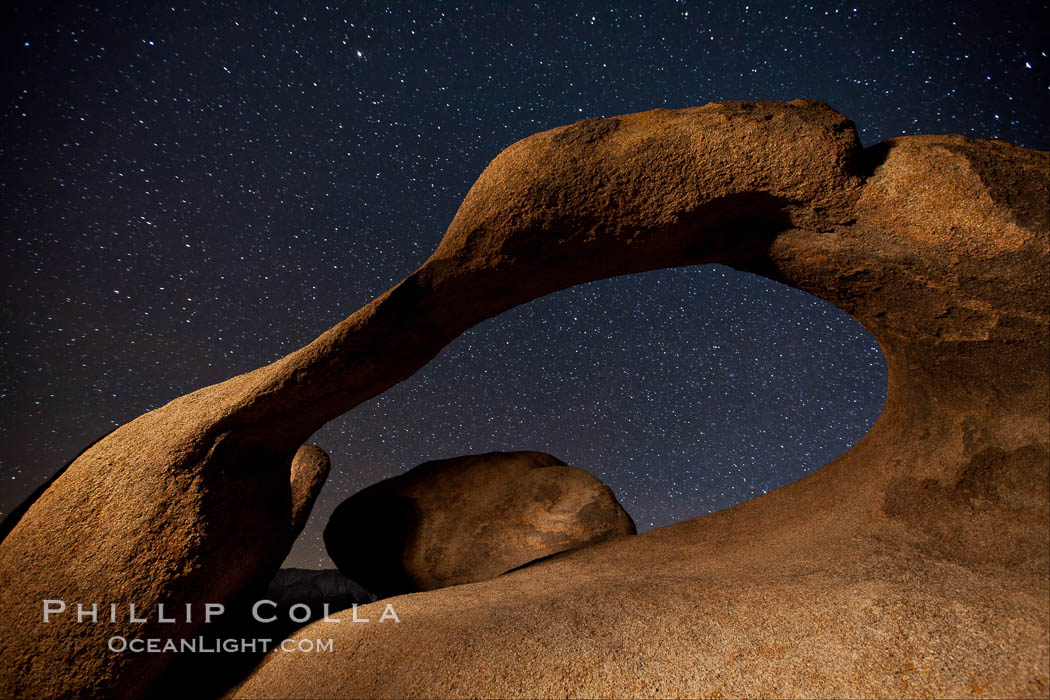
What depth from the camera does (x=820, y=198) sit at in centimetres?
185

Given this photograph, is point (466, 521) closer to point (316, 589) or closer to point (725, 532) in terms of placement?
point (725, 532)

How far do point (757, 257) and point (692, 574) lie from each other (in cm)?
137

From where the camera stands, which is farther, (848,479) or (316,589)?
(316,589)

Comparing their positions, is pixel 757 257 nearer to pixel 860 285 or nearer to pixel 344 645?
pixel 860 285

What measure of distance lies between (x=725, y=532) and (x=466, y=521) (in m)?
1.71

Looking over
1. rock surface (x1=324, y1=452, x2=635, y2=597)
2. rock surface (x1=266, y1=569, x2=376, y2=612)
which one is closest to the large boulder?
rock surface (x1=324, y1=452, x2=635, y2=597)

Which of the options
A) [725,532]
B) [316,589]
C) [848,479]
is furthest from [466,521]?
[316,589]

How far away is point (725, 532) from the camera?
2.60 metres

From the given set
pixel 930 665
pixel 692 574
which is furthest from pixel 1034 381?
pixel 692 574

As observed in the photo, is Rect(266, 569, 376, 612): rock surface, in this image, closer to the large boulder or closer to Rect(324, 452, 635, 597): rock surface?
Rect(324, 452, 635, 597): rock surface

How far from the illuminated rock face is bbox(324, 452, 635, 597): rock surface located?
768 millimetres

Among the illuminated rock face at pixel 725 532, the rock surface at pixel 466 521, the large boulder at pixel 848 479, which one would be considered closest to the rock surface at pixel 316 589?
the rock surface at pixel 466 521

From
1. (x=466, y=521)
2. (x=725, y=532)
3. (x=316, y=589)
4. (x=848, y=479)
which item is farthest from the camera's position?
(x=316, y=589)

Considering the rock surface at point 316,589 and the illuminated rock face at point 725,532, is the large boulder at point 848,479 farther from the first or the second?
the rock surface at point 316,589
